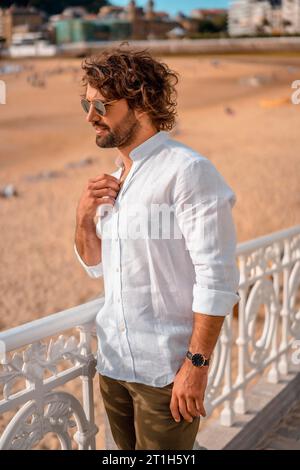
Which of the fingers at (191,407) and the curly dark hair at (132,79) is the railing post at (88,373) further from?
the curly dark hair at (132,79)

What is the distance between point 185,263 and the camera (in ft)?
5.69

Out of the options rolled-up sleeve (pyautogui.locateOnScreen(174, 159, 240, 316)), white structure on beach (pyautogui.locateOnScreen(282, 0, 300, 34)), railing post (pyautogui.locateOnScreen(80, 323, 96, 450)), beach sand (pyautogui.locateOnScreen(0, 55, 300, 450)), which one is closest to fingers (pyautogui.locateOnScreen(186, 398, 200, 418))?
rolled-up sleeve (pyautogui.locateOnScreen(174, 159, 240, 316))

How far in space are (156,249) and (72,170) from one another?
20613 millimetres

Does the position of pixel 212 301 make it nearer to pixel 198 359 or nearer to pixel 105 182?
pixel 198 359

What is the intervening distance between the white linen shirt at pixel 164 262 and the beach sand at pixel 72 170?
0.70 meters

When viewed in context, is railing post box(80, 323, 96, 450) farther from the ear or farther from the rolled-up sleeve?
the ear

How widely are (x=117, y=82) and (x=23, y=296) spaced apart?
29.9 ft

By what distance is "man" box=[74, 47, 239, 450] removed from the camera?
162cm

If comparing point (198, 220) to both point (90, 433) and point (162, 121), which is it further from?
point (90, 433)

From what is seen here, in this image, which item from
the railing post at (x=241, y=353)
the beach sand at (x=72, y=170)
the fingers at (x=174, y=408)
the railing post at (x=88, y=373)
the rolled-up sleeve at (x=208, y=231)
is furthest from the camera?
the beach sand at (x=72, y=170)

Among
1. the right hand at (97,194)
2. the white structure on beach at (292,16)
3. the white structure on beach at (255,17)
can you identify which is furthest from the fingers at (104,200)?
the white structure on beach at (255,17)

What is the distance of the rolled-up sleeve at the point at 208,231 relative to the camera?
160 centimetres

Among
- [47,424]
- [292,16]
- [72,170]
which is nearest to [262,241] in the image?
[47,424]
